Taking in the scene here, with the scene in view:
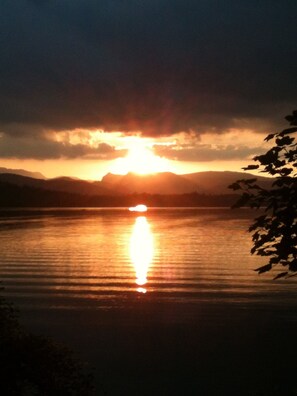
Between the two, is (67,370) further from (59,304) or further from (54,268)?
(54,268)

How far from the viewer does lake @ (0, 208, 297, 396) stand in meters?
11.3

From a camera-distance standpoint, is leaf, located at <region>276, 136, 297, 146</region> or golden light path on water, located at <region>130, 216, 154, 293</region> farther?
golden light path on water, located at <region>130, 216, 154, 293</region>

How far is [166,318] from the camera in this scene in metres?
15.8

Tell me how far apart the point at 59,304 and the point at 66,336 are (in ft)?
13.5

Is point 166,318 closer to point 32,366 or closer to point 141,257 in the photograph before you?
point 32,366

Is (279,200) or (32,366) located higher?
(279,200)

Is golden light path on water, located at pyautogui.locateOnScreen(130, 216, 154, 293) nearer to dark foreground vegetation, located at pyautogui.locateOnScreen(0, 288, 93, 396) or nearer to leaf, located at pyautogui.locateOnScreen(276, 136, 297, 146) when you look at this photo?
dark foreground vegetation, located at pyautogui.locateOnScreen(0, 288, 93, 396)

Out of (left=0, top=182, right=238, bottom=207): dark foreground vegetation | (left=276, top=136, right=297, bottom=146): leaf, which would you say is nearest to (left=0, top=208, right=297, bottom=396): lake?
(left=276, top=136, right=297, bottom=146): leaf

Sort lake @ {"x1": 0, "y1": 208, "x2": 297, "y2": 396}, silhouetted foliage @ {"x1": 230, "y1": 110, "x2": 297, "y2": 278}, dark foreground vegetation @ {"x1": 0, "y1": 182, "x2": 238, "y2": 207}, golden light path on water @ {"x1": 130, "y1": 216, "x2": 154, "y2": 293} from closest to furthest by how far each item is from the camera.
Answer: silhouetted foliage @ {"x1": 230, "y1": 110, "x2": 297, "y2": 278} < lake @ {"x1": 0, "y1": 208, "x2": 297, "y2": 396} < golden light path on water @ {"x1": 130, "y1": 216, "x2": 154, "y2": 293} < dark foreground vegetation @ {"x1": 0, "y1": 182, "x2": 238, "y2": 207}

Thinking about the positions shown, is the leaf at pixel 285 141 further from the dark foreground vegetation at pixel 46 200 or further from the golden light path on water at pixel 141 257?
the dark foreground vegetation at pixel 46 200

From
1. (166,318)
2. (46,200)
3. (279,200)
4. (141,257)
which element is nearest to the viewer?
(279,200)

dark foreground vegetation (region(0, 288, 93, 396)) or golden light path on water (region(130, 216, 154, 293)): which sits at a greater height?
dark foreground vegetation (region(0, 288, 93, 396))

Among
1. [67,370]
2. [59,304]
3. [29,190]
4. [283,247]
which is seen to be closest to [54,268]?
[59,304]

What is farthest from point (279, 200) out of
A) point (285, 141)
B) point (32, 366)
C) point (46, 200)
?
point (46, 200)
